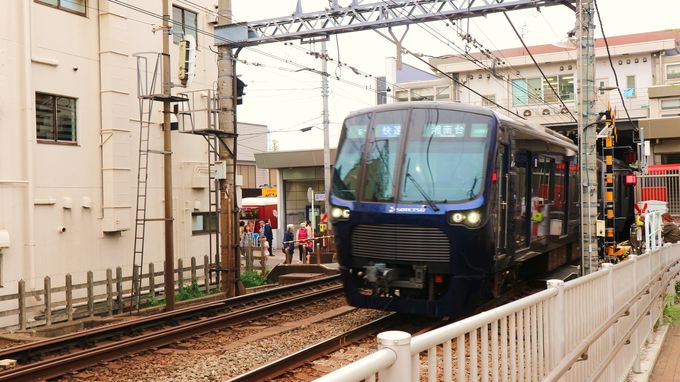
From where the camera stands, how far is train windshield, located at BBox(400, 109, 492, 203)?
9141 millimetres

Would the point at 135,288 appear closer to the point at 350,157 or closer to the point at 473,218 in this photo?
the point at 350,157

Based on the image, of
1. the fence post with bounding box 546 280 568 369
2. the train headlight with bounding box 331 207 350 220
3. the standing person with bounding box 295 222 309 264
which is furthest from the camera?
the standing person with bounding box 295 222 309 264

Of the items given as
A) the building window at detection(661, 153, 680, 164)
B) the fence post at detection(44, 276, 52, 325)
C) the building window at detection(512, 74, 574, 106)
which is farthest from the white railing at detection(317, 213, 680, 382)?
the building window at detection(512, 74, 574, 106)

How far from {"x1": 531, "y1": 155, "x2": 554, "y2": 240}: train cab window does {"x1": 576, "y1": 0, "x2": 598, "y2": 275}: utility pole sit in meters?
0.94

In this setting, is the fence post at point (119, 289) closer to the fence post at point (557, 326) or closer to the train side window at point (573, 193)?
the train side window at point (573, 193)

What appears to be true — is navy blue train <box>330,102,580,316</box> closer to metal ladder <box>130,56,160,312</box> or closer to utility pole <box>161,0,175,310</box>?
utility pole <box>161,0,175,310</box>

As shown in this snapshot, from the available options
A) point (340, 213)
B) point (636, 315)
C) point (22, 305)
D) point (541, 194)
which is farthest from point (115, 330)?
point (636, 315)

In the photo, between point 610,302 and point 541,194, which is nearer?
point 610,302

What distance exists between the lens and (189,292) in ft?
59.0

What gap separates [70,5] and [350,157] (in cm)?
1026

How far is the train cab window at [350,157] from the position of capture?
976 centimetres

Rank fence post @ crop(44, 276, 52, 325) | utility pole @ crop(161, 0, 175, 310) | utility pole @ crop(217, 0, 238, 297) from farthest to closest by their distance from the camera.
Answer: utility pole @ crop(217, 0, 238, 297), utility pole @ crop(161, 0, 175, 310), fence post @ crop(44, 276, 52, 325)

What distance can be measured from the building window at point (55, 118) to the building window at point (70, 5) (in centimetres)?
212

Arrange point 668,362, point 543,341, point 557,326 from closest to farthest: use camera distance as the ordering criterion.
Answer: point 543,341
point 557,326
point 668,362
